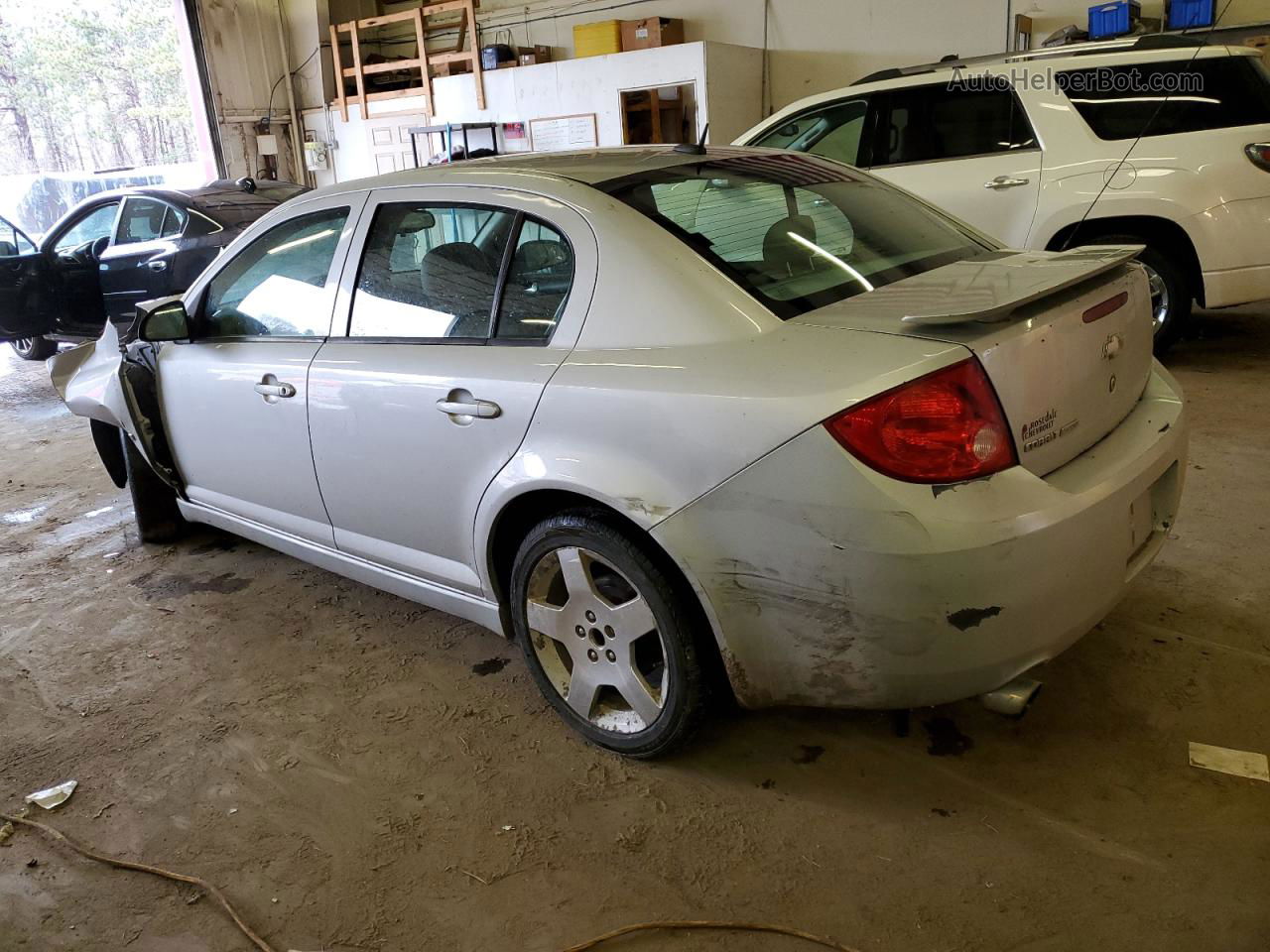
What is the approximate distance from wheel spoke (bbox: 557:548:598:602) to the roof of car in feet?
3.06

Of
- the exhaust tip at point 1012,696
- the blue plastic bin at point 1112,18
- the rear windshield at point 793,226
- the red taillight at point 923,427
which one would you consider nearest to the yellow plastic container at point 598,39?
the blue plastic bin at point 1112,18

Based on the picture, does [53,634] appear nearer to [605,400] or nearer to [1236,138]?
[605,400]

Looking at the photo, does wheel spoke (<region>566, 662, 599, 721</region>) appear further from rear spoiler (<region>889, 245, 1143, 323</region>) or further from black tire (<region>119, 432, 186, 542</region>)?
black tire (<region>119, 432, 186, 542</region>)

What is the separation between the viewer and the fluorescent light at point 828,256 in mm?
2375

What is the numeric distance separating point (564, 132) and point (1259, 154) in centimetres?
733

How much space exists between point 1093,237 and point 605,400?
4598 millimetres

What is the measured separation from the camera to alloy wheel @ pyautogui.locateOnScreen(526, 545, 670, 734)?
2322 mm

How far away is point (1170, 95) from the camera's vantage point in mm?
5270

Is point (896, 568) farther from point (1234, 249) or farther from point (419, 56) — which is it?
point (419, 56)

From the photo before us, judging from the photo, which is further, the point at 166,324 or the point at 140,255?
the point at 140,255

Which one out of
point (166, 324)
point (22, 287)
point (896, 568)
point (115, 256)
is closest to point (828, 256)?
point (896, 568)

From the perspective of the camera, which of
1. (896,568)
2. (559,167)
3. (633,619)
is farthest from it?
(559,167)

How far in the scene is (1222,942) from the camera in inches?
70.3

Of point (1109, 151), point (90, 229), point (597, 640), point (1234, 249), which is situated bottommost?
point (597, 640)
